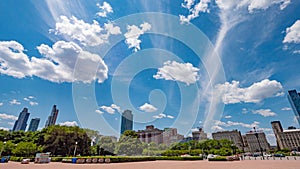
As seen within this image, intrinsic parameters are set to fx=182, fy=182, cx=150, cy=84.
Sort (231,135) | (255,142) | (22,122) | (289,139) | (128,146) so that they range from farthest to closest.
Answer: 1. (22,122)
2. (231,135)
3. (255,142)
4. (289,139)
5. (128,146)

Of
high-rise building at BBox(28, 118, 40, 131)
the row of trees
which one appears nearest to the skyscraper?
the row of trees

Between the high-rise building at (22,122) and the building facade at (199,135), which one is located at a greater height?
the high-rise building at (22,122)

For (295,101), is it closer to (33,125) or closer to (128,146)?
(128,146)

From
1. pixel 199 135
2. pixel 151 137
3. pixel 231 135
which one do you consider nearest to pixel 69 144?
pixel 151 137

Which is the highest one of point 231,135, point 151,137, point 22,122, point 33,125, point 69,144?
point 33,125

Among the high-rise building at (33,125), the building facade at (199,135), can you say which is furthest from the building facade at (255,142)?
the high-rise building at (33,125)

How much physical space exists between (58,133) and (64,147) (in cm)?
258

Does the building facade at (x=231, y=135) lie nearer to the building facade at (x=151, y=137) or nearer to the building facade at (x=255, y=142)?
the building facade at (x=255, y=142)

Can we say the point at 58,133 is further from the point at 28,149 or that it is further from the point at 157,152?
the point at 157,152

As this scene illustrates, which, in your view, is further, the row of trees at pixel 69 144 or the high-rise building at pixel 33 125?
the high-rise building at pixel 33 125

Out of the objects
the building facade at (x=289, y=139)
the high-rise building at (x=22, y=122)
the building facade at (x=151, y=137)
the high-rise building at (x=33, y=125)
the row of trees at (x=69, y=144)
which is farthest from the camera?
the high-rise building at (x=33, y=125)

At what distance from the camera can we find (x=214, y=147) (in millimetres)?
46406

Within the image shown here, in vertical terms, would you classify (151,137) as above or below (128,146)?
above

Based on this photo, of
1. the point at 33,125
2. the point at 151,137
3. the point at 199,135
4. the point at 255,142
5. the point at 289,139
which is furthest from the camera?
the point at 33,125
